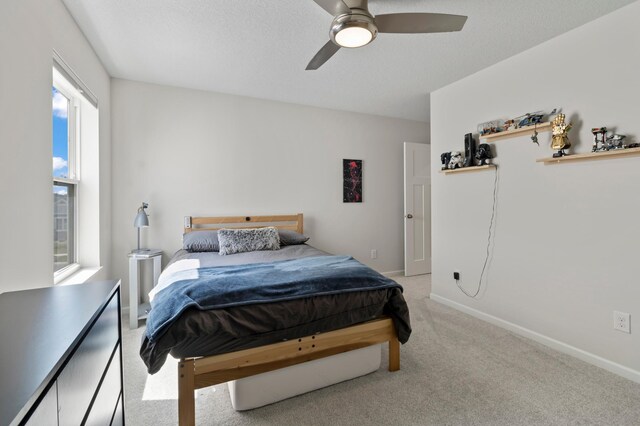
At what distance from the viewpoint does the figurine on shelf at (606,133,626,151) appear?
1.96 meters

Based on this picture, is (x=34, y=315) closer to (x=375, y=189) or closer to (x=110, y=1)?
(x=110, y=1)

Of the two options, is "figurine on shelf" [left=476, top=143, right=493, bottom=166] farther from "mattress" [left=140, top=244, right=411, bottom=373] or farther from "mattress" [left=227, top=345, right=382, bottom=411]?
"mattress" [left=227, top=345, right=382, bottom=411]

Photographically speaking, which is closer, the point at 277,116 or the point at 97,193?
the point at 97,193

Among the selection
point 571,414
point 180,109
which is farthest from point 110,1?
point 571,414

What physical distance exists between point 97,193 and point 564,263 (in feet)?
12.8

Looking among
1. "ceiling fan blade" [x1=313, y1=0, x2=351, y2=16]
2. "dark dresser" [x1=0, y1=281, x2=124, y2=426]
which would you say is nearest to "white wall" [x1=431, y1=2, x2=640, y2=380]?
"ceiling fan blade" [x1=313, y1=0, x2=351, y2=16]

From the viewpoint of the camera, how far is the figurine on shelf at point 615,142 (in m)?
1.96

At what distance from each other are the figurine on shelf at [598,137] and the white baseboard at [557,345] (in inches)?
57.8

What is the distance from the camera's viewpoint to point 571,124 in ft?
7.36

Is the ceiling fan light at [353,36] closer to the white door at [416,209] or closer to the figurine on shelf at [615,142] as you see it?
the figurine on shelf at [615,142]

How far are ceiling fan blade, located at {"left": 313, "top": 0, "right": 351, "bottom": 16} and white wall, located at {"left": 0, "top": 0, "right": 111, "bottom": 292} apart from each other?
145 centimetres

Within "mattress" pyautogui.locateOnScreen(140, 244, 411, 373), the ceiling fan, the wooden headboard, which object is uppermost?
the ceiling fan

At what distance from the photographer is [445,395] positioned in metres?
1.79

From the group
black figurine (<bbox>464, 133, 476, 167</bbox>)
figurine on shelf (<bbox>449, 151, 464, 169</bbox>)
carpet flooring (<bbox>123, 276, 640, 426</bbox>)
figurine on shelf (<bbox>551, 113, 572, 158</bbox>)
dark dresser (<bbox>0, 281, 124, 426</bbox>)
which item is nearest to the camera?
dark dresser (<bbox>0, 281, 124, 426</bbox>)
